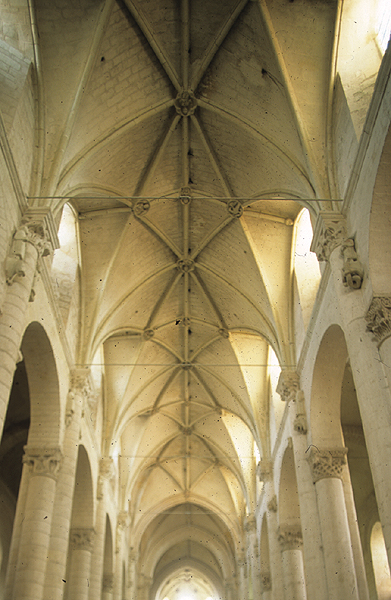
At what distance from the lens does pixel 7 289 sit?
8.86 metres

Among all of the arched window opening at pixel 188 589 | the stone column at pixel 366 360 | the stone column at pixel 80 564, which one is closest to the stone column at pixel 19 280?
the stone column at pixel 366 360

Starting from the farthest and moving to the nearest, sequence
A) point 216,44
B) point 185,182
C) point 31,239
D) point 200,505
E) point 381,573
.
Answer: point 200,505
point 381,573
point 185,182
point 216,44
point 31,239

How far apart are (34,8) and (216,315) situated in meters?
10.9

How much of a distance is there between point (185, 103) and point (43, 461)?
819 centimetres

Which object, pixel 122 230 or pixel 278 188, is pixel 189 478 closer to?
pixel 122 230

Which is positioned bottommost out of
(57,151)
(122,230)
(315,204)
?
(315,204)

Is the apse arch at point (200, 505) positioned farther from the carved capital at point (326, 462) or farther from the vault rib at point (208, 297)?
the carved capital at point (326, 462)

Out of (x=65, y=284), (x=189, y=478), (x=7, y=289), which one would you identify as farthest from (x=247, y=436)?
(x=7, y=289)

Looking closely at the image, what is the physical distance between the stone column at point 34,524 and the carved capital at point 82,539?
16.7 ft

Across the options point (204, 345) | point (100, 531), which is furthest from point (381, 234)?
point (100, 531)

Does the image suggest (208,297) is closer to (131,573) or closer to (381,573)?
(381,573)

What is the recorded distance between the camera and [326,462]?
11.8 metres

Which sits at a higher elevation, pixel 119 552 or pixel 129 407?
pixel 129 407

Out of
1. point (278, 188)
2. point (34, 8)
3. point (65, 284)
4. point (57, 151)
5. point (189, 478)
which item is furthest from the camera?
point (189, 478)
